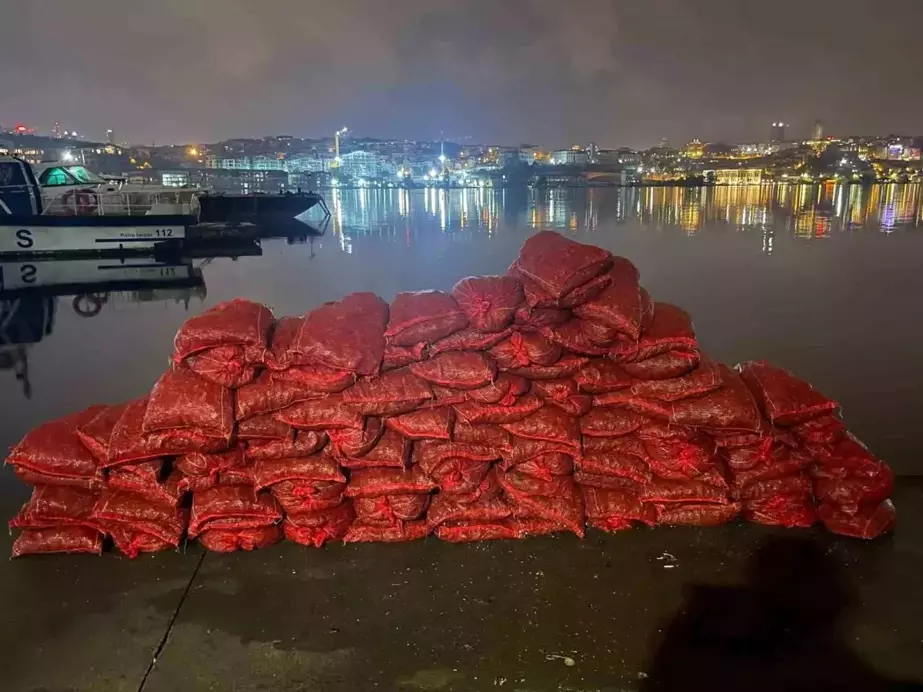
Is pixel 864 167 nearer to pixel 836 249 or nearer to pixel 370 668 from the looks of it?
pixel 836 249

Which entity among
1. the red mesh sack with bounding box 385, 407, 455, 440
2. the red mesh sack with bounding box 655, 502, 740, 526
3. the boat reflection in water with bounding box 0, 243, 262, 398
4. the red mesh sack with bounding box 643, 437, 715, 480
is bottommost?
the boat reflection in water with bounding box 0, 243, 262, 398

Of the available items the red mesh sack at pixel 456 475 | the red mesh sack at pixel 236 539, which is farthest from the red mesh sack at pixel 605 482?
the red mesh sack at pixel 236 539

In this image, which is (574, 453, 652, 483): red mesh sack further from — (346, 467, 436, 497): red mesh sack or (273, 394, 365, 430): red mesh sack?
(273, 394, 365, 430): red mesh sack

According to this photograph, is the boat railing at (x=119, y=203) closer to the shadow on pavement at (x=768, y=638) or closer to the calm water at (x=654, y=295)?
the calm water at (x=654, y=295)

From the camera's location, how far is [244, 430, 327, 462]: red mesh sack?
145 inches

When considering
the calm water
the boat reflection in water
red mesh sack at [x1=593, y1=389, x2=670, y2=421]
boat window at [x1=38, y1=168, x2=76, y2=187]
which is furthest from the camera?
boat window at [x1=38, y1=168, x2=76, y2=187]

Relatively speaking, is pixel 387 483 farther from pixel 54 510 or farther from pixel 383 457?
pixel 54 510

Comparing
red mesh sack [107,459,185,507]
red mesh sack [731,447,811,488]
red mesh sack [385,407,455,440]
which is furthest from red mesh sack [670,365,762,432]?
red mesh sack [107,459,185,507]

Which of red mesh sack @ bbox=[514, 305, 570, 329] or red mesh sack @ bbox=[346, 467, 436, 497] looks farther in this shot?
red mesh sack @ bbox=[514, 305, 570, 329]

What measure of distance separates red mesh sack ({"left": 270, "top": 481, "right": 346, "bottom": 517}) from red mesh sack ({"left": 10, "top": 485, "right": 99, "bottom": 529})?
1.06m

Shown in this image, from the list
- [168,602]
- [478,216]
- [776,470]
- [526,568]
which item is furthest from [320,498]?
[478,216]

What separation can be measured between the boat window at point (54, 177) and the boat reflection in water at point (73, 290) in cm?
474

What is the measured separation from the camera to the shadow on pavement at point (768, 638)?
2736 millimetres

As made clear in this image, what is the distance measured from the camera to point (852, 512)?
147 inches
